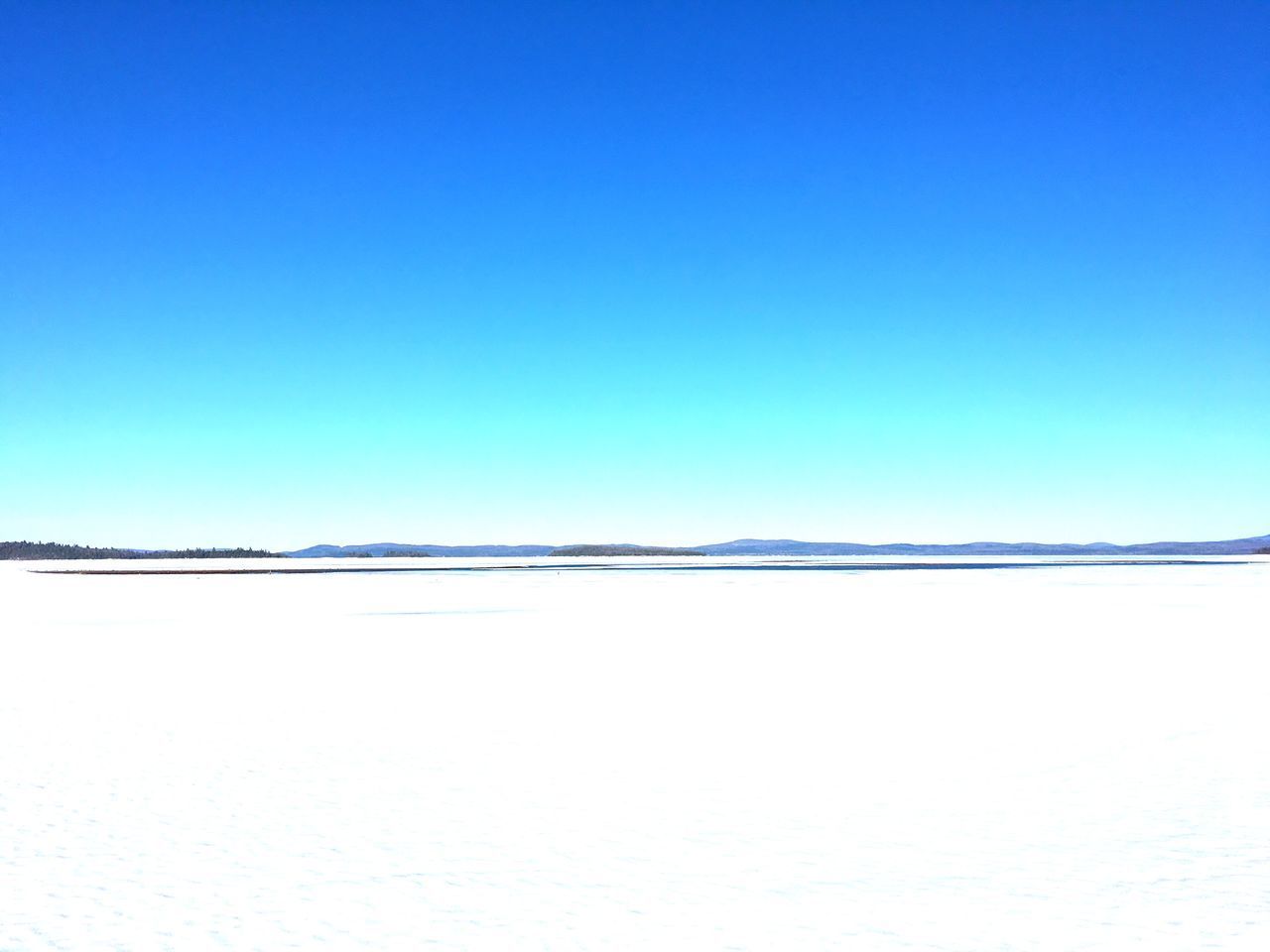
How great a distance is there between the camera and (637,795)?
23.2 feet

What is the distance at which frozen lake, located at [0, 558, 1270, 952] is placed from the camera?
4773mm

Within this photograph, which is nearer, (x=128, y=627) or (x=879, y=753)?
(x=879, y=753)

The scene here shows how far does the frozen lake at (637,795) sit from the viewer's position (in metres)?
4.77

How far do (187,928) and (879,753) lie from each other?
5.57 m

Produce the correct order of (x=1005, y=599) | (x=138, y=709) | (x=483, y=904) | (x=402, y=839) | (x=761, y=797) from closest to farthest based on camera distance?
(x=483, y=904), (x=402, y=839), (x=761, y=797), (x=138, y=709), (x=1005, y=599)

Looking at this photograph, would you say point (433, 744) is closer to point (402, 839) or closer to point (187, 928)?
point (402, 839)

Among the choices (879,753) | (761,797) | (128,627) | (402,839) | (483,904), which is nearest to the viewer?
(483,904)

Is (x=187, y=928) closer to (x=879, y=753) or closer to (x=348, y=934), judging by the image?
(x=348, y=934)

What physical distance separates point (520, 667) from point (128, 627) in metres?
9.84

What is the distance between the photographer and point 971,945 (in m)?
4.41

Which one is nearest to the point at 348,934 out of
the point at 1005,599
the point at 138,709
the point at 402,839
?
the point at 402,839

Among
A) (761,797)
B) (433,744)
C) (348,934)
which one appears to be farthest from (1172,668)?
(348,934)

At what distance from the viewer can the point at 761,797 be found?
23.0ft

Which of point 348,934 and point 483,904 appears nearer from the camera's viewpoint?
point 348,934
